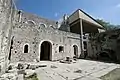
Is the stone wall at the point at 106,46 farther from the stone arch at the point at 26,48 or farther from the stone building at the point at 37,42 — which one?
the stone arch at the point at 26,48

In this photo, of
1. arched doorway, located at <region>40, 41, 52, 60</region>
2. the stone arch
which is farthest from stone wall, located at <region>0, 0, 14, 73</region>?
arched doorway, located at <region>40, 41, 52, 60</region>

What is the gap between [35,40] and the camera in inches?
414

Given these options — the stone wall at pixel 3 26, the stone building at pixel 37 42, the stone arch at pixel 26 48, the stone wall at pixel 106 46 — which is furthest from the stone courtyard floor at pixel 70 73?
the stone wall at pixel 106 46

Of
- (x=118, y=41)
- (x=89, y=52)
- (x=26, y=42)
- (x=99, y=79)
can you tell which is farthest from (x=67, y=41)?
(x=99, y=79)

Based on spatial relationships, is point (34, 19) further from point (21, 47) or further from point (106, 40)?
point (106, 40)

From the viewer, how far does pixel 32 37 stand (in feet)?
34.1

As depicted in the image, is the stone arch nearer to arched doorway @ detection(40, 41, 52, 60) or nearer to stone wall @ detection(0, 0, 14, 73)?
arched doorway @ detection(40, 41, 52, 60)

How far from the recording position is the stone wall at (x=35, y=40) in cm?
923

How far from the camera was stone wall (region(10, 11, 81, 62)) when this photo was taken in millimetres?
9234

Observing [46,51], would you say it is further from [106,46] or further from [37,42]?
[106,46]

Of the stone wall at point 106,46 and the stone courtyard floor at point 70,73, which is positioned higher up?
the stone wall at point 106,46

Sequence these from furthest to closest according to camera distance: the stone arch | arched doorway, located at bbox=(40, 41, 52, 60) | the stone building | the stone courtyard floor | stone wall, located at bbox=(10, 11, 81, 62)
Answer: arched doorway, located at bbox=(40, 41, 52, 60), the stone arch, stone wall, located at bbox=(10, 11, 81, 62), the stone building, the stone courtyard floor

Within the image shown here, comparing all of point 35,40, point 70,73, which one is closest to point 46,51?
point 35,40

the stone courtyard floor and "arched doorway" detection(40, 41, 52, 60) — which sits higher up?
"arched doorway" detection(40, 41, 52, 60)
